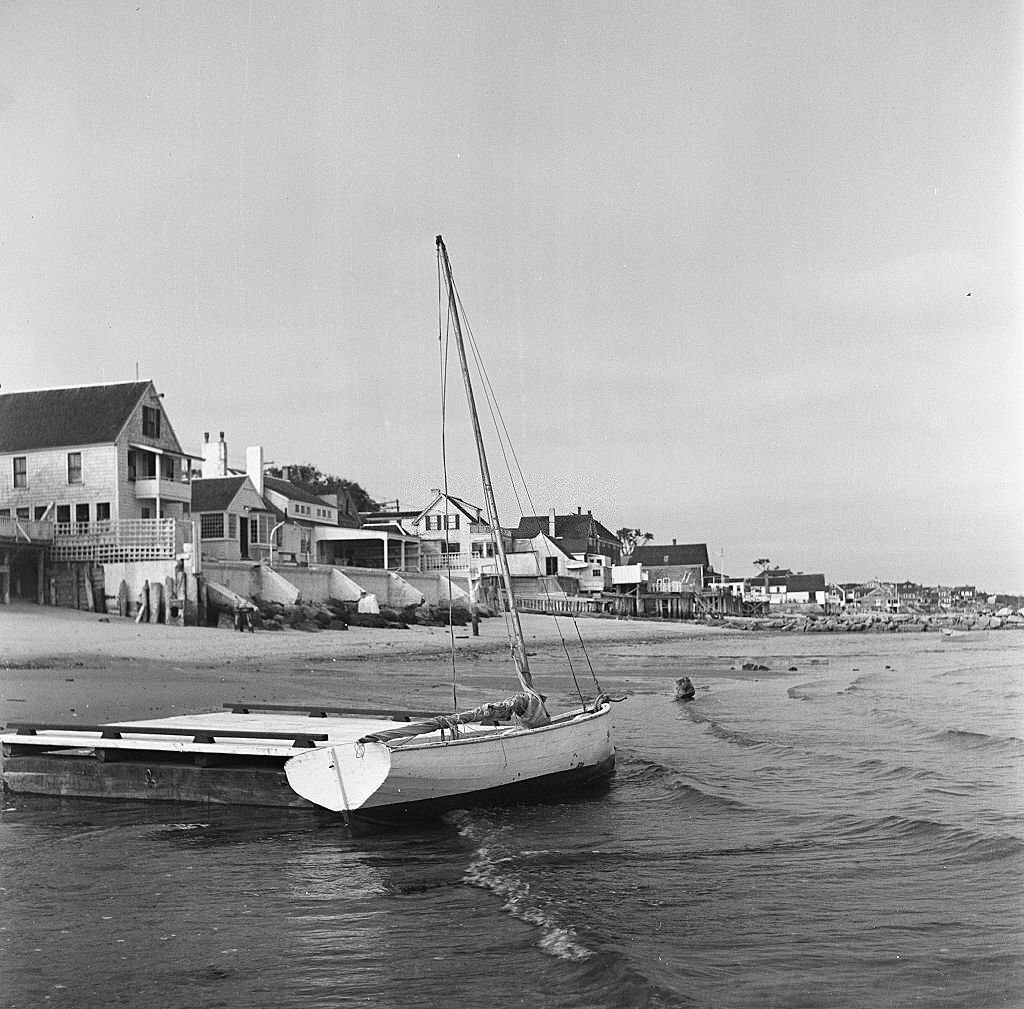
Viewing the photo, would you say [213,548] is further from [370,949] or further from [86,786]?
[370,949]

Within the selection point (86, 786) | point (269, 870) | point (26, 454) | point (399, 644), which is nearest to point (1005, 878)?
point (269, 870)

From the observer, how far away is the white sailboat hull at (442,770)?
11.9m

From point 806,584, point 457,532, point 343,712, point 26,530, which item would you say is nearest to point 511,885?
point 343,712

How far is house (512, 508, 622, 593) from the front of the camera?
103 meters

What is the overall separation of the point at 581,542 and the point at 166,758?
3639 inches

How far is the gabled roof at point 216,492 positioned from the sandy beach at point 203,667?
12.1 m

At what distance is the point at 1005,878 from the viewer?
36.7ft

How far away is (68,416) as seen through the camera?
161 ft

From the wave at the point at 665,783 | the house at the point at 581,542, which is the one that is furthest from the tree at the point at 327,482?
the wave at the point at 665,783

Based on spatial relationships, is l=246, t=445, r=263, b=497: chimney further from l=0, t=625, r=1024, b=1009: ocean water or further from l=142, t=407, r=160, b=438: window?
l=0, t=625, r=1024, b=1009: ocean water

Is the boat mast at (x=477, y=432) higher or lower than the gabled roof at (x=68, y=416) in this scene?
lower

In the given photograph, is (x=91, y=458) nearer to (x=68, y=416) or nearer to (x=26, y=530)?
(x=68, y=416)

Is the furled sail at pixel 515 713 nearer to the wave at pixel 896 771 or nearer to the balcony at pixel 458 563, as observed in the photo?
the wave at pixel 896 771

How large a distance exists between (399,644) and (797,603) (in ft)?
490
